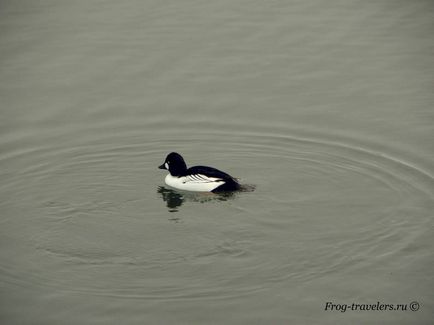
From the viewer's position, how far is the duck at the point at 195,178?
17.2 metres

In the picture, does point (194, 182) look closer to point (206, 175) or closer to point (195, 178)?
point (195, 178)

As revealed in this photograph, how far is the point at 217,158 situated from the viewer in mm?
18609

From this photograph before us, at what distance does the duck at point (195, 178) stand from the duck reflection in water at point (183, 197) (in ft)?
0.29

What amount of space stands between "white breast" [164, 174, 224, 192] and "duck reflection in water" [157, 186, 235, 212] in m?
0.10

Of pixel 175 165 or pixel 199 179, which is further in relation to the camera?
pixel 175 165

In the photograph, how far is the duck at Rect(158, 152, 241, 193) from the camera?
1716 cm

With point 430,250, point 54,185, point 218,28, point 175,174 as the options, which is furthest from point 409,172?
point 218,28

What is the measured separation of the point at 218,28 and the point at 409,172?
25.8 feet

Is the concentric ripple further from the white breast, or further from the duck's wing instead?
the duck's wing

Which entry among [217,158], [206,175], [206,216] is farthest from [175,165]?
[206,216]

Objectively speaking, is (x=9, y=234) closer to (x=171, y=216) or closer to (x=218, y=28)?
(x=171, y=216)

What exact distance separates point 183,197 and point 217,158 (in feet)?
4.44

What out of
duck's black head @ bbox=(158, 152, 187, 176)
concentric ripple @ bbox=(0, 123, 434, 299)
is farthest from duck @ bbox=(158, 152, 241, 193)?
concentric ripple @ bbox=(0, 123, 434, 299)

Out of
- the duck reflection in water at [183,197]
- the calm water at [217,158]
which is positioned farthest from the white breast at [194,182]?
the calm water at [217,158]
